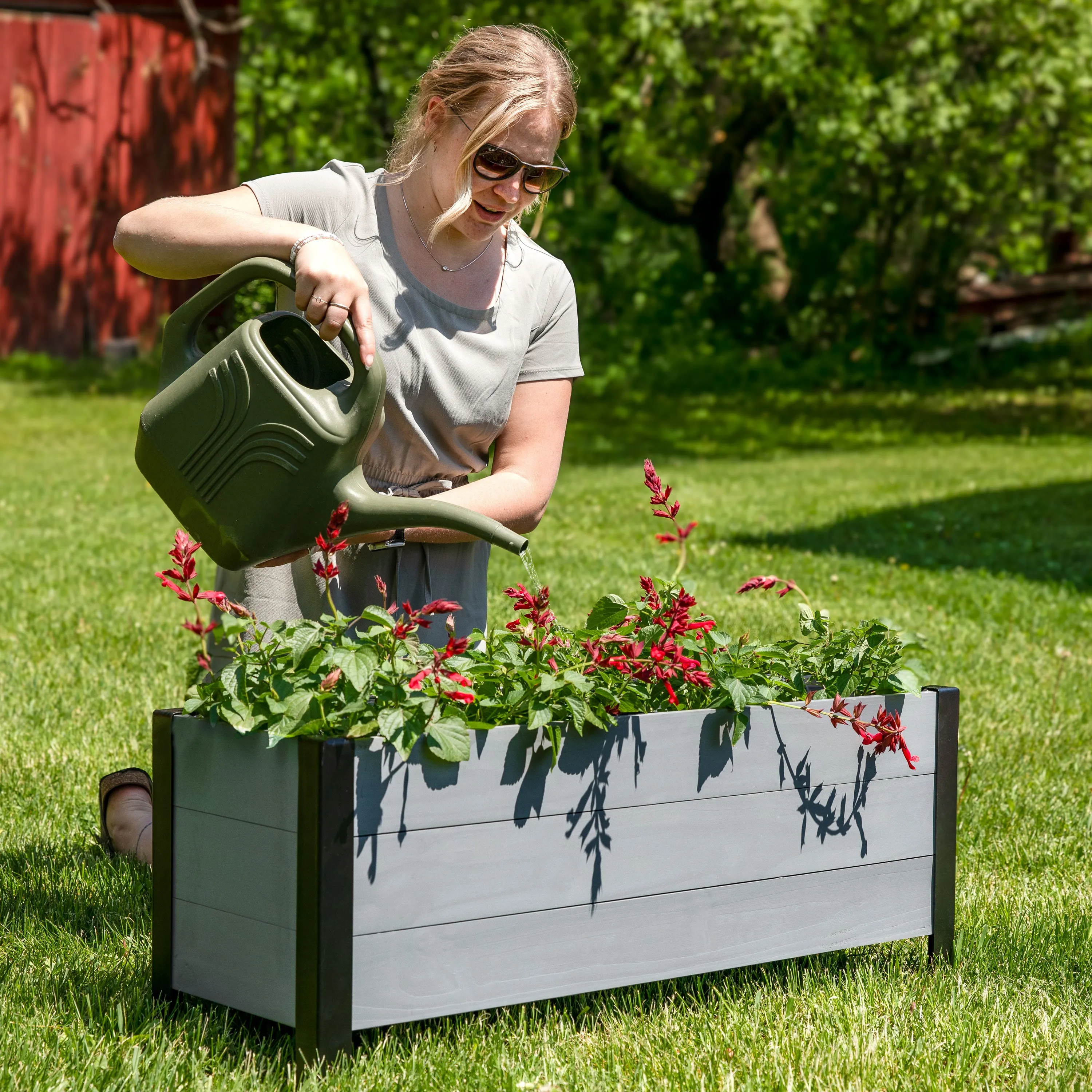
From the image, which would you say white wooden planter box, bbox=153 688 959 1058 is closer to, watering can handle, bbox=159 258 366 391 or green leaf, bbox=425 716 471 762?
green leaf, bbox=425 716 471 762

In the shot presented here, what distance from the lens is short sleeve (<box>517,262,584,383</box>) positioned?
2.66 metres

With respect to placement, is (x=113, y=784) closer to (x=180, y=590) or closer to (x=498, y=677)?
(x=180, y=590)

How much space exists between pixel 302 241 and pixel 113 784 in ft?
5.29

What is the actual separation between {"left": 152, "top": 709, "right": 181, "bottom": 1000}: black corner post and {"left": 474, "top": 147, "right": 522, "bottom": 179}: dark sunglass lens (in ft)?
3.20

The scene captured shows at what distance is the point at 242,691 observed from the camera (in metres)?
2.06

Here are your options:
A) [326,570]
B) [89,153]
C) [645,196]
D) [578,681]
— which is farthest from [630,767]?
[645,196]

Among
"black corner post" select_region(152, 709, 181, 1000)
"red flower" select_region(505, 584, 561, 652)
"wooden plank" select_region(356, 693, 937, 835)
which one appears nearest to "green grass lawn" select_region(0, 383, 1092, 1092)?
"black corner post" select_region(152, 709, 181, 1000)

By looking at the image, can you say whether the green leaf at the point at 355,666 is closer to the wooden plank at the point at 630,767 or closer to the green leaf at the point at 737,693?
the wooden plank at the point at 630,767

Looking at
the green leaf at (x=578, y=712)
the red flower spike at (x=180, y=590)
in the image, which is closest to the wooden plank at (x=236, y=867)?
the red flower spike at (x=180, y=590)

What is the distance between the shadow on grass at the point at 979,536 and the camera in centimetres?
773

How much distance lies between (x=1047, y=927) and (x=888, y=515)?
639 centimetres

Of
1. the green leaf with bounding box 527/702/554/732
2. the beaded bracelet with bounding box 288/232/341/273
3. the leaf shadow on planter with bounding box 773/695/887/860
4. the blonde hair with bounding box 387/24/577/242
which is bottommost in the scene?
the leaf shadow on planter with bounding box 773/695/887/860

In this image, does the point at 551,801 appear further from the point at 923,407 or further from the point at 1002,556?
the point at 923,407

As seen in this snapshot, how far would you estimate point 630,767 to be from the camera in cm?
220
